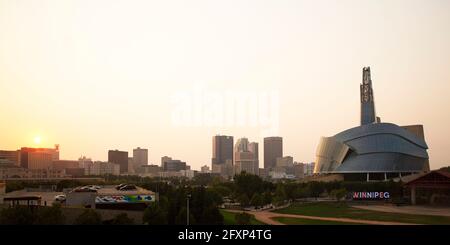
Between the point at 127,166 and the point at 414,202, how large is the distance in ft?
486

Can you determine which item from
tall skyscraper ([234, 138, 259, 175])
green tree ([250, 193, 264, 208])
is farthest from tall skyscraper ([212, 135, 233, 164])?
green tree ([250, 193, 264, 208])

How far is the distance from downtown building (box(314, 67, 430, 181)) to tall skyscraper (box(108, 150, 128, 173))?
334 ft

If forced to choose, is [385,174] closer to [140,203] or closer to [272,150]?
[272,150]

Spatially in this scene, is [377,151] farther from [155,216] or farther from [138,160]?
[138,160]

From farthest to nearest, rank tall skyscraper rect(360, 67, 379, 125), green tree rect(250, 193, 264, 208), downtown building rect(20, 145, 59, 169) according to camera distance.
A: 1. downtown building rect(20, 145, 59, 169)
2. tall skyscraper rect(360, 67, 379, 125)
3. green tree rect(250, 193, 264, 208)

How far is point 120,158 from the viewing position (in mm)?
194500

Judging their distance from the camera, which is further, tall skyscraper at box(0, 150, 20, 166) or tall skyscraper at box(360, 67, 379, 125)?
tall skyscraper at box(0, 150, 20, 166)

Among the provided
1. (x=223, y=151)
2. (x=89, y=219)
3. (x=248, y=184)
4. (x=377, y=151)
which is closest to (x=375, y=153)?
(x=377, y=151)

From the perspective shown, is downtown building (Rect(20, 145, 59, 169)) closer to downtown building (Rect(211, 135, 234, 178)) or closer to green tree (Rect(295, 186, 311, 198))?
downtown building (Rect(211, 135, 234, 178))

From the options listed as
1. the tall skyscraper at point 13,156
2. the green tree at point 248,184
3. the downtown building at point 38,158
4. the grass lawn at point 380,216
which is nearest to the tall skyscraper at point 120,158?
the downtown building at point 38,158

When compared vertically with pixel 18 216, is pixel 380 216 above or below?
below

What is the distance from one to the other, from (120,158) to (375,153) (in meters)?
120

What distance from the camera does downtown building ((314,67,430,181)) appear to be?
106 metres

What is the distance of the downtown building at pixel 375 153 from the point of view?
106 meters
